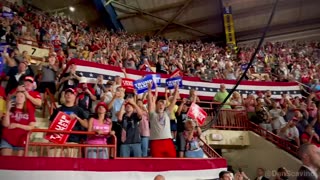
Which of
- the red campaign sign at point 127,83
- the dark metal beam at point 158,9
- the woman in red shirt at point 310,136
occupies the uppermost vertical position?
the dark metal beam at point 158,9

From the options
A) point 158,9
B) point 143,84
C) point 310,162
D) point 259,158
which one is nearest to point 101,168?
point 143,84

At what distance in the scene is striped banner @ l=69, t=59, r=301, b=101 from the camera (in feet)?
30.4

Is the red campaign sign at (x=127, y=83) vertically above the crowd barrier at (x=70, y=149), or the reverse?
the red campaign sign at (x=127, y=83)

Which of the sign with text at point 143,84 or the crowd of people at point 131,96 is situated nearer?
the crowd of people at point 131,96

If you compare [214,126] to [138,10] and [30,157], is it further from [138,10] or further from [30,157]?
[138,10]

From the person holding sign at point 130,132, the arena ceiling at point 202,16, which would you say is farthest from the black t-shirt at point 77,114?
the arena ceiling at point 202,16

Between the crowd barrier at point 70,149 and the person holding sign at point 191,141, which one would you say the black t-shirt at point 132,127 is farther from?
the person holding sign at point 191,141

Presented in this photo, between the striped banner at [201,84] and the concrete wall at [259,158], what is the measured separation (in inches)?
88.4

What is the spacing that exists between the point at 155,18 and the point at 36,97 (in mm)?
17023

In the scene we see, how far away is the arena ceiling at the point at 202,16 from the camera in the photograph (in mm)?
20125

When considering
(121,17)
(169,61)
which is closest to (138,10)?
(121,17)

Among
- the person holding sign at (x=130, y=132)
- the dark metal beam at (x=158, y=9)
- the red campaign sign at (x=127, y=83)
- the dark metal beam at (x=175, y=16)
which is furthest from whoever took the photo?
the dark metal beam at (x=158, y=9)

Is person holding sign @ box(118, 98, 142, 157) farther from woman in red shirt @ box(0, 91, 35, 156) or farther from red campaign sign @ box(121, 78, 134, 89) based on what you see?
red campaign sign @ box(121, 78, 134, 89)

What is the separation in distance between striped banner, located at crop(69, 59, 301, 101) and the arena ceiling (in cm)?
825
